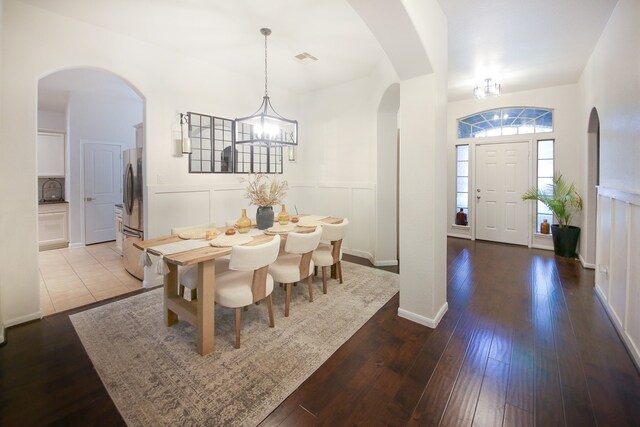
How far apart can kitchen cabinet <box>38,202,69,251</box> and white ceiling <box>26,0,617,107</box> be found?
13.8 feet

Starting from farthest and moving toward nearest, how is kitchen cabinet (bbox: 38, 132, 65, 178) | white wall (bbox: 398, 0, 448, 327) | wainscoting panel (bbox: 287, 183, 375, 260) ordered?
kitchen cabinet (bbox: 38, 132, 65, 178)
wainscoting panel (bbox: 287, 183, 375, 260)
white wall (bbox: 398, 0, 448, 327)

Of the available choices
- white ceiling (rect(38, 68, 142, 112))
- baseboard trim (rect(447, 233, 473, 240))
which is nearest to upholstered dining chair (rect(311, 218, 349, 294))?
white ceiling (rect(38, 68, 142, 112))

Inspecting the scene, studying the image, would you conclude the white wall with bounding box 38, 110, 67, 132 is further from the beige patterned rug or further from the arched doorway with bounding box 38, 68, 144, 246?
the beige patterned rug

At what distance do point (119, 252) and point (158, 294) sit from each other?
2.61 meters

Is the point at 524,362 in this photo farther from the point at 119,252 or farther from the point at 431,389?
the point at 119,252

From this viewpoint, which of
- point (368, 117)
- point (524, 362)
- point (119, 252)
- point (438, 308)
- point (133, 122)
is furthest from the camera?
point (133, 122)

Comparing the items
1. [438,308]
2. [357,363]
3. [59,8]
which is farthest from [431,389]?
[59,8]

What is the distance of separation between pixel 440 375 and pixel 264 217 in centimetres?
212

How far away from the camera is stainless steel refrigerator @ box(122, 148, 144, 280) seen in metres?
3.75

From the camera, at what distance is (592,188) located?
13.8 feet

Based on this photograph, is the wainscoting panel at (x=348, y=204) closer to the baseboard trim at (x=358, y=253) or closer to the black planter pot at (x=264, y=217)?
the baseboard trim at (x=358, y=253)

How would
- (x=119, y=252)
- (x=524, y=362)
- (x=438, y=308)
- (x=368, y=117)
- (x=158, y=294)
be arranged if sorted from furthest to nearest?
(x=119, y=252), (x=368, y=117), (x=158, y=294), (x=438, y=308), (x=524, y=362)

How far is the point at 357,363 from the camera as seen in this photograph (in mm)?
2082

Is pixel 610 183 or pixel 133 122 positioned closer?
pixel 610 183
